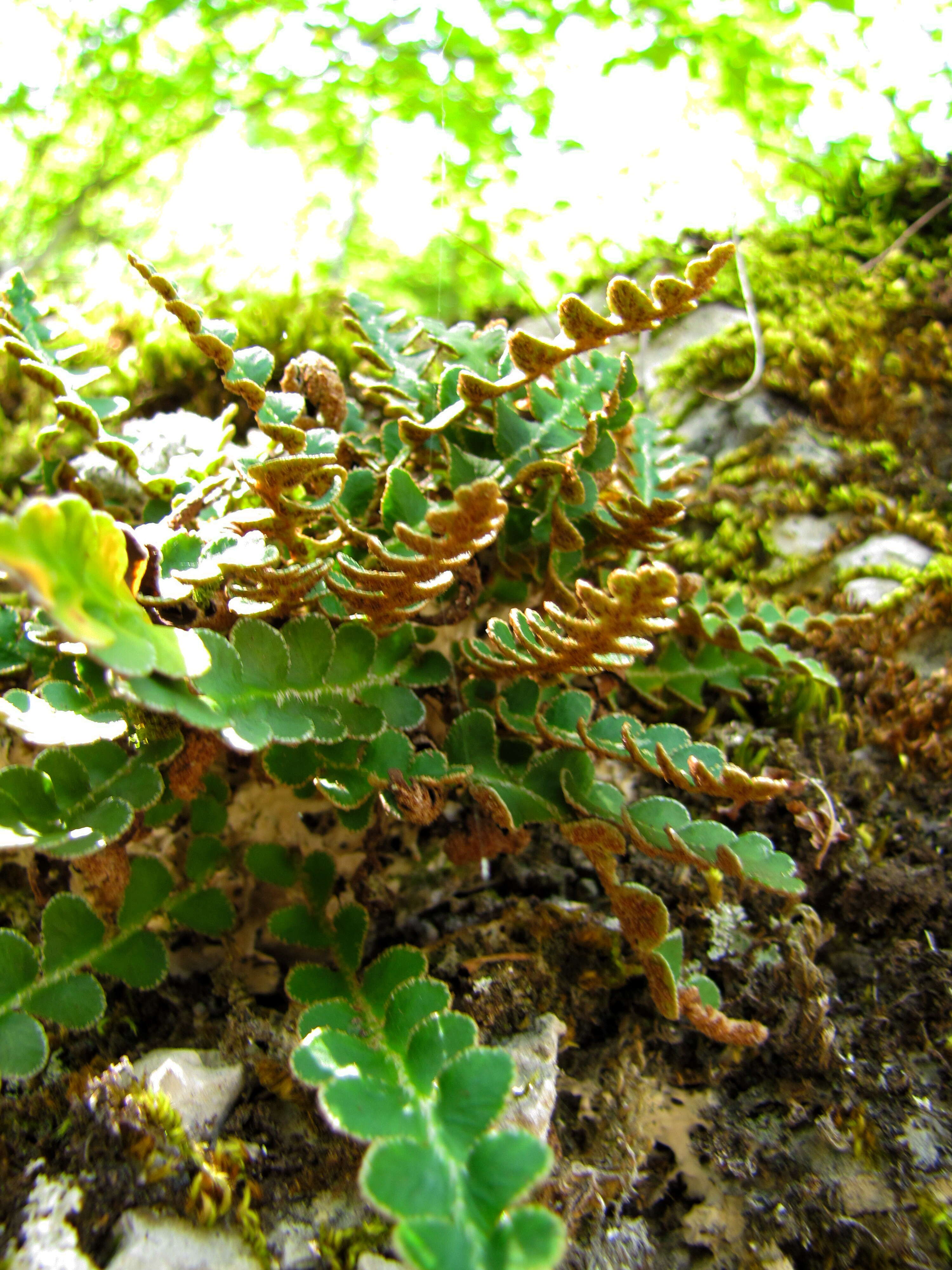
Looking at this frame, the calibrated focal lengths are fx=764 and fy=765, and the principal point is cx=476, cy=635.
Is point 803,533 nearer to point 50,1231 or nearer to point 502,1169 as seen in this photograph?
point 502,1169

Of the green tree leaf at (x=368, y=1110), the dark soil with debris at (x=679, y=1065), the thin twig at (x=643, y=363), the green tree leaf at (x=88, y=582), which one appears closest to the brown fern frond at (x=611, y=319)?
the green tree leaf at (x=88, y=582)

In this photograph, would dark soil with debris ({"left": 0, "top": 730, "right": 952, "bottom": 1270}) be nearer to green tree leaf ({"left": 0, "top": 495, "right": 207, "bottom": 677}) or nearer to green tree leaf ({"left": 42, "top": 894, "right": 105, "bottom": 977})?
green tree leaf ({"left": 42, "top": 894, "right": 105, "bottom": 977})

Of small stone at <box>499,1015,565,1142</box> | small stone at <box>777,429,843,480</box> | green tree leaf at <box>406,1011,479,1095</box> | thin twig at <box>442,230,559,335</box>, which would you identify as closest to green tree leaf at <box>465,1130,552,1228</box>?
green tree leaf at <box>406,1011,479,1095</box>

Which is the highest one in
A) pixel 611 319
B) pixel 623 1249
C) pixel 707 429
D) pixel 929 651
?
pixel 611 319

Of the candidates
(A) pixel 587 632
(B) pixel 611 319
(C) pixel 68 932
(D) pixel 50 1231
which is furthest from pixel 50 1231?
(B) pixel 611 319

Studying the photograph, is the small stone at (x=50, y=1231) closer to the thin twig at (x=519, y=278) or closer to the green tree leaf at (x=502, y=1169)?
the green tree leaf at (x=502, y=1169)

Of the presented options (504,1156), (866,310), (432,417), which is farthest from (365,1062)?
(866,310)
